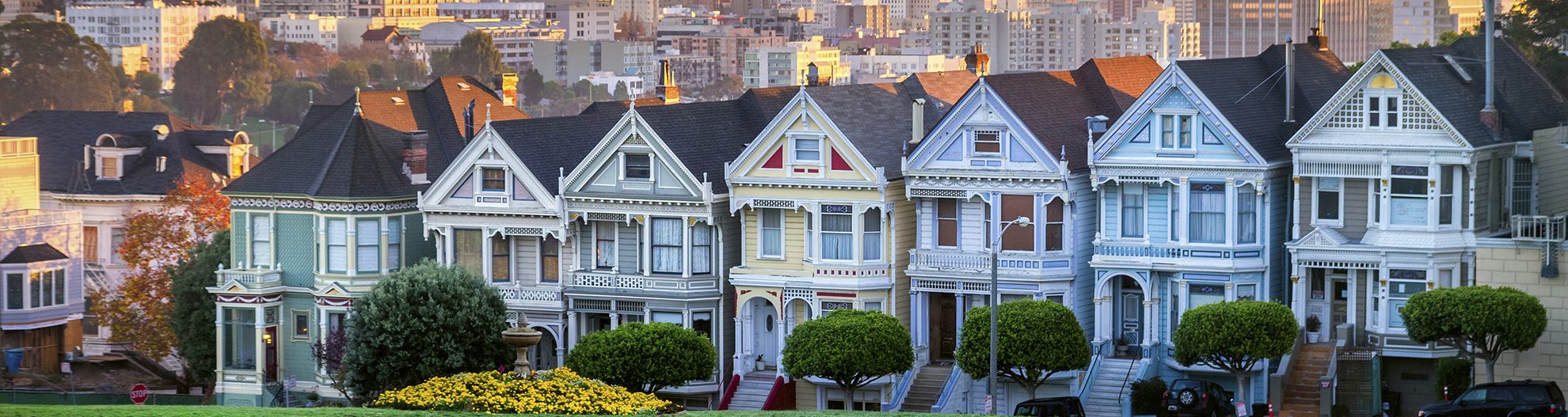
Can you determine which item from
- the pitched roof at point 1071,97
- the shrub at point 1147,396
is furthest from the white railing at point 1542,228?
the pitched roof at point 1071,97

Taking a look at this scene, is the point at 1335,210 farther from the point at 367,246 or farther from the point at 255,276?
the point at 255,276

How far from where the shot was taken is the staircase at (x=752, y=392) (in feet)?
195

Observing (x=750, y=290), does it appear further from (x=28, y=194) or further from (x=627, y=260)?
(x=28, y=194)

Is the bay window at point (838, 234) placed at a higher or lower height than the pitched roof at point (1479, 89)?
lower

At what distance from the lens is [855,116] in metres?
61.2

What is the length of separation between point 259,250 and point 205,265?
3.95 metres

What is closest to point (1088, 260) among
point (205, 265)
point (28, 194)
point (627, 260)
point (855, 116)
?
point (855, 116)

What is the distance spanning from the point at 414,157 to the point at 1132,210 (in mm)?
18841

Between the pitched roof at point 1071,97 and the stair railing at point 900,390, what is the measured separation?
19.6ft

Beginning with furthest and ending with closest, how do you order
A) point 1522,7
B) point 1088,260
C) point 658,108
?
1. point 1522,7
2. point 658,108
3. point 1088,260

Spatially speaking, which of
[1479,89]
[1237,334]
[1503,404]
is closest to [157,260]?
[1237,334]

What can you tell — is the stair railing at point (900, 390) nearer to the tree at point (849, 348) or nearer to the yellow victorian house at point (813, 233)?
the yellow victorian house at point (813, 233)

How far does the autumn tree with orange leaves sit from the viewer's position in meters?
72.8

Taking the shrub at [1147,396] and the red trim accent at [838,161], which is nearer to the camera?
the shrub at [1147,396]
